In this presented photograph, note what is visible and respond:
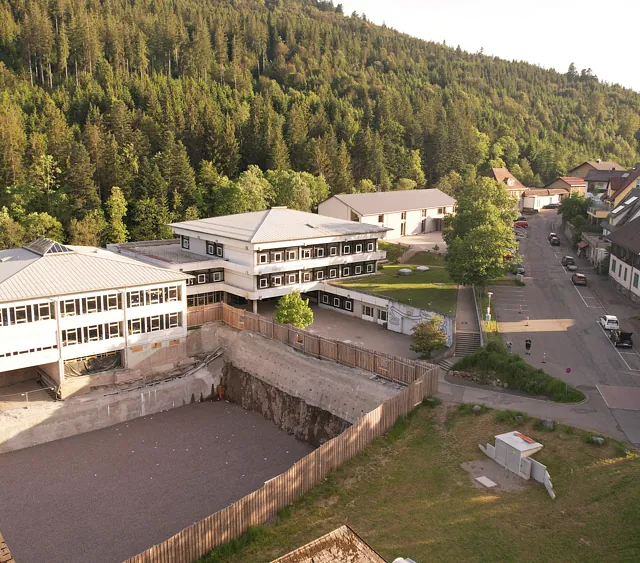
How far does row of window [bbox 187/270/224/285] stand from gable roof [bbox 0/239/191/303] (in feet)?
21.3

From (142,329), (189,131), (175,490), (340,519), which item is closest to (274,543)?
(340,519)

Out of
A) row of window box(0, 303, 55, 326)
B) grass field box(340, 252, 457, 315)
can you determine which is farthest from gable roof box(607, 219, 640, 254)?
row of window box(0, 303, 55, 326)

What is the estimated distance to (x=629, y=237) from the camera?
4725cm

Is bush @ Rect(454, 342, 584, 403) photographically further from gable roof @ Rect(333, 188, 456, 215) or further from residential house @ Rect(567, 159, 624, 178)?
residential house @ Rect(567, 159, 624, 178)

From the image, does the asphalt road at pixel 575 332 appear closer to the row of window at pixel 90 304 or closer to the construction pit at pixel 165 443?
the construction pit at pixel 165 443

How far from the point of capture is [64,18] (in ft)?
344

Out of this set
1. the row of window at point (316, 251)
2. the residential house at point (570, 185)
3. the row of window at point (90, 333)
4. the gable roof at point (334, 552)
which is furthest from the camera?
the residential house at point (570, 185)

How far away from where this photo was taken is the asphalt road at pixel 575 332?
28.5m

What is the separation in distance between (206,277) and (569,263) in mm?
35624

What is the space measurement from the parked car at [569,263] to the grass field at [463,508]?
3697 centimetres

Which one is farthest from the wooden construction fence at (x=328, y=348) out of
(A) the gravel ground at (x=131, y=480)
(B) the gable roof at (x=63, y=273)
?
(A) the gravel ground at (x=131, y=480)

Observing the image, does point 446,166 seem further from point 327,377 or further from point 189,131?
point 327,377

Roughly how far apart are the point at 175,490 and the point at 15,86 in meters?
79.5

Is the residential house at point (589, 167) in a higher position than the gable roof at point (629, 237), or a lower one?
higher
